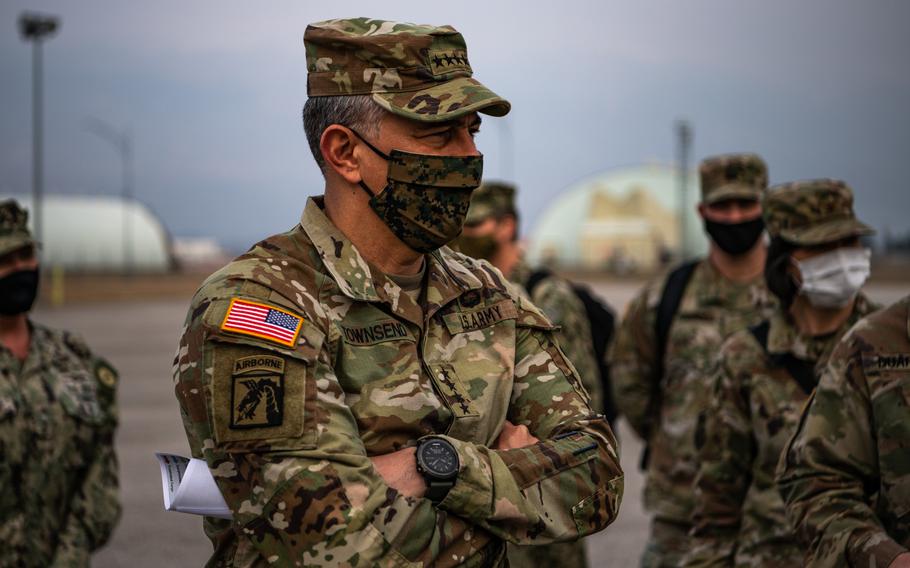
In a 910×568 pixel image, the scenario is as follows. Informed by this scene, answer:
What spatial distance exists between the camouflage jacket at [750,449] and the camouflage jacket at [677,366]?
3.53 ft

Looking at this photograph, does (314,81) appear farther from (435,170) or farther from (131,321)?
(131,321)

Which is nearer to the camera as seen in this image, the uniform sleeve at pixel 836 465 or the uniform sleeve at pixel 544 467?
the uniform sleeve at pixel 544 467

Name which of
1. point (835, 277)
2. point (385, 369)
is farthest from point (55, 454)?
point (835, 277)

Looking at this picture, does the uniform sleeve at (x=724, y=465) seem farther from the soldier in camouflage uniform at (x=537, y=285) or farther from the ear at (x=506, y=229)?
the ear at (x=506, y=229)

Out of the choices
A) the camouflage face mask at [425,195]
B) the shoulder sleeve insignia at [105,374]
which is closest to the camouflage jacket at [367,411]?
the camouflage face mask at [425,195]

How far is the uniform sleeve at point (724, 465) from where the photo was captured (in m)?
3.60

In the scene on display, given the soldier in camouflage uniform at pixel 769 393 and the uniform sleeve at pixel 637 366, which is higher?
the soldier in camouflage uniform at pixel 769 393

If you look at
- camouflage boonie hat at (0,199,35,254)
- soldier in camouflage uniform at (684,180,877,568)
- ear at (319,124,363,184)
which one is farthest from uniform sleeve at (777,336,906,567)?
camouflage boonie hat at (0,199,35,254)

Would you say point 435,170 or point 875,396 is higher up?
point 435,170

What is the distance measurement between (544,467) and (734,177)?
330 centimetres

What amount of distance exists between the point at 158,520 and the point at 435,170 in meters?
6.23

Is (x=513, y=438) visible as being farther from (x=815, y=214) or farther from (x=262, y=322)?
(x=815, y=214)

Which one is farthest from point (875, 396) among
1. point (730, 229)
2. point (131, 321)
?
point (131, 321)

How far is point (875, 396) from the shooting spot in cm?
264
